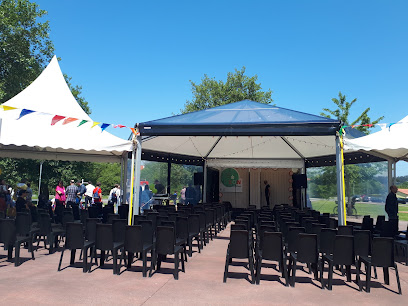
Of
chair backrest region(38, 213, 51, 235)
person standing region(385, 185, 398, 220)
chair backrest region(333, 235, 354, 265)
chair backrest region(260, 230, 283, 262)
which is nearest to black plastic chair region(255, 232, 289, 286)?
chair backrest region(260, 230, 283, 262)

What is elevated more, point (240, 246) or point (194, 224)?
point (194, 224)

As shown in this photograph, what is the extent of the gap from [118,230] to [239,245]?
6.57 ft

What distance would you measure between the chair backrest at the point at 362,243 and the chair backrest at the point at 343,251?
441mm

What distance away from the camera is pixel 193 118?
8.04 meters

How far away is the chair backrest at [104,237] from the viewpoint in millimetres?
5113

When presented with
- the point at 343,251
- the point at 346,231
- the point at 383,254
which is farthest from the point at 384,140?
the point at 343,251

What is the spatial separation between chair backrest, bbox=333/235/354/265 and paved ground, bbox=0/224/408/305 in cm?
36

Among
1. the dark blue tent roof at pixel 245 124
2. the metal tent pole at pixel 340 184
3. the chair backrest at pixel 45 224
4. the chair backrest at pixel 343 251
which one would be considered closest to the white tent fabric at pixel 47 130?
Result: the dark blue tent roof at pixel 245 124

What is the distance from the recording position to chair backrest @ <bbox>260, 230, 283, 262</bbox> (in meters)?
4.72

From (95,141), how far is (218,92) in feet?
67.2

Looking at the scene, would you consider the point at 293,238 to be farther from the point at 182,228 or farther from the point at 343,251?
the point at 182,228

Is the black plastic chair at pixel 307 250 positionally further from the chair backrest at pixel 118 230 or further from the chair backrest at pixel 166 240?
the chair backrest at pixel 118 230

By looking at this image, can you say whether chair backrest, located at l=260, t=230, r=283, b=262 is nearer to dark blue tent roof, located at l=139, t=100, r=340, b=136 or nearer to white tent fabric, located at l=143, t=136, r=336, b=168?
dark blue tent roof, located at l=139, t=100, r=340, b=136

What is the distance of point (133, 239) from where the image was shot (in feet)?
16.5
